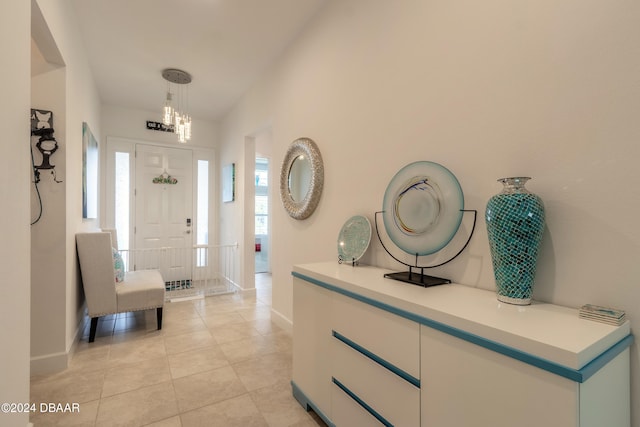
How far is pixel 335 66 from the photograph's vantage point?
2371mm

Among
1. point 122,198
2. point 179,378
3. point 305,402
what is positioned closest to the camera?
point 305,402

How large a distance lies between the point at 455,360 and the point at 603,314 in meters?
0.47

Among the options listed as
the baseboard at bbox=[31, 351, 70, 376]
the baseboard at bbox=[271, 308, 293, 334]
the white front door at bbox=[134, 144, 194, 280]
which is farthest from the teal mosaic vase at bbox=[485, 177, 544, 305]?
the white front door at bbox=[134, 144, 194, 280]

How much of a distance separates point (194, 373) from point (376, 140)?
2.14 m

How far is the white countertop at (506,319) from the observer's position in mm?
771

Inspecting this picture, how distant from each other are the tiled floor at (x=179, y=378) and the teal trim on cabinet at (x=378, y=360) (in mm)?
625

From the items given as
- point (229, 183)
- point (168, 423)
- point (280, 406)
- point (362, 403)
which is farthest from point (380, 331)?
point (229, 183)

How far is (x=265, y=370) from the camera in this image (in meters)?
2.26

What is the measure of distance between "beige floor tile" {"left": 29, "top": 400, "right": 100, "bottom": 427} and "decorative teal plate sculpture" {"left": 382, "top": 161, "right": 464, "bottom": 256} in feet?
6.70

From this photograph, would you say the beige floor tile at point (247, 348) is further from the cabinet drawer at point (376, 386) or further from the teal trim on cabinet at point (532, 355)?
the teal trim on cabinet at point (532, 355)

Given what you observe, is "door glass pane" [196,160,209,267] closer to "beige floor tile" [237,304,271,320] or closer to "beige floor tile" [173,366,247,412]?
"beige floor tile" [237,304,271,320]

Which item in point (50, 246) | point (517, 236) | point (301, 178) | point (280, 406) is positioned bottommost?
point (280, 406)

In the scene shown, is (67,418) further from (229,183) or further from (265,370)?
(229,183)

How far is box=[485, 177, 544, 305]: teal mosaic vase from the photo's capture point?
1.06 m
